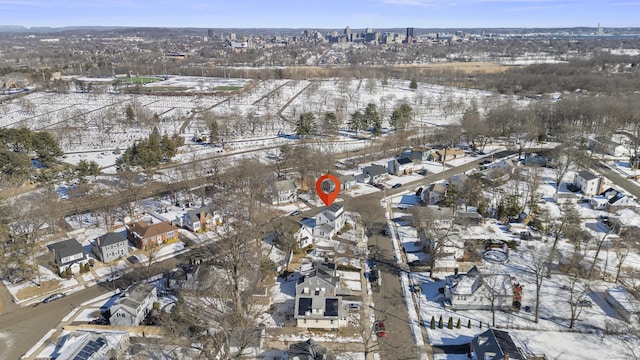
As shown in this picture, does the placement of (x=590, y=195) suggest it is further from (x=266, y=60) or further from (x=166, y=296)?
(x=266, y=60)

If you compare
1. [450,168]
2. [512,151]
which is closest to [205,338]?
[450,168]

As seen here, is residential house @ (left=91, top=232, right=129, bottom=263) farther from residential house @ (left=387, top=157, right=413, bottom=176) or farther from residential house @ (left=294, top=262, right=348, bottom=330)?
residential house @ (left=387, top=157, right=413, bottom=176)

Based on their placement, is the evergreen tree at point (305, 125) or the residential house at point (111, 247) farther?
the evergreen tree at point (305, 125)

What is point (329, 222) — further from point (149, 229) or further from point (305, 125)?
point (305, 125)

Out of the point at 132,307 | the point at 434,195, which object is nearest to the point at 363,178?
the point at 434,195

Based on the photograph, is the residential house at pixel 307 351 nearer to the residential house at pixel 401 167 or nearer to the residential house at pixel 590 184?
the residential house at pixel 401 167

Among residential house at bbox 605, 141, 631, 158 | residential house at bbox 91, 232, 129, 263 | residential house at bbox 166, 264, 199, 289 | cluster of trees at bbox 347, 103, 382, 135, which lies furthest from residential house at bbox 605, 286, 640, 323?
cluster of trees at bbox 347, 103, 382, 135

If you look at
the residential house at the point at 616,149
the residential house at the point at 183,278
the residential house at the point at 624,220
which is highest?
the residential house at the point at 616,149

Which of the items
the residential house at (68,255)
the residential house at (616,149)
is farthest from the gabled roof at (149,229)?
the residential house at (616,149)
